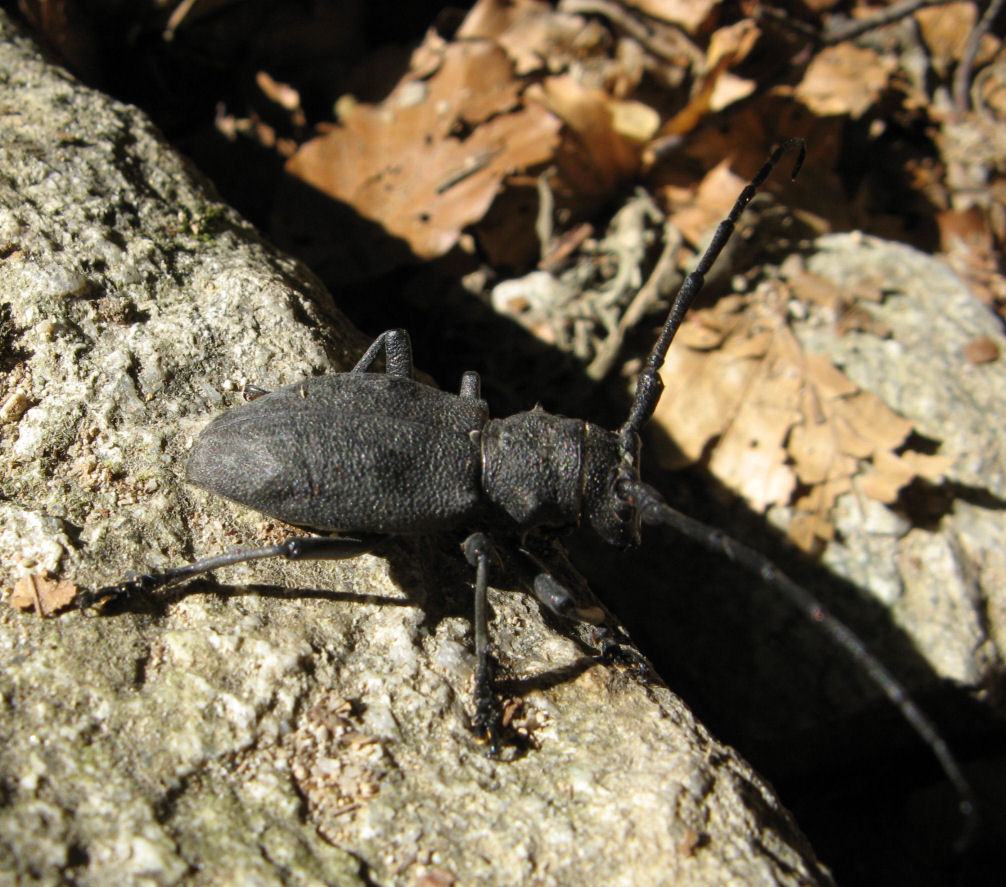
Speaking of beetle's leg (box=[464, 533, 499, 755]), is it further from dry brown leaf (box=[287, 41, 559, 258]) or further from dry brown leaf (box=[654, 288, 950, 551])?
dry brown leaf (box=[287, 41, 559, 258])

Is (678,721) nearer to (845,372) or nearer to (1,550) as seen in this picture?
(1,550)

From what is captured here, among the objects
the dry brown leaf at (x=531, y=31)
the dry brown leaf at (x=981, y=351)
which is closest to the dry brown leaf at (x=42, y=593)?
the dry brown leaf at (x=531, y=31)

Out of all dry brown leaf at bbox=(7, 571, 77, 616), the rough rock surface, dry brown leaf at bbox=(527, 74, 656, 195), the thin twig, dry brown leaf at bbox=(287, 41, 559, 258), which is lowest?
dry brown leaf at bbox=(7, 571, 77, 616)

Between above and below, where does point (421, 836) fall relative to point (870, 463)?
below

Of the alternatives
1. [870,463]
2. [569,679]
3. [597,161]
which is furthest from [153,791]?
[597,161]

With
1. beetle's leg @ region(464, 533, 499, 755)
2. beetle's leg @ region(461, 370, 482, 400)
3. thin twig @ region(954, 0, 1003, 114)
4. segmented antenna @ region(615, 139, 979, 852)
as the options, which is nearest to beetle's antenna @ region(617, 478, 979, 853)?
segmented antenna @ region(615, 139, 979, 852)

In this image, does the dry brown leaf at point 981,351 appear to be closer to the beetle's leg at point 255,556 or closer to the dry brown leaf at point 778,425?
the dry brown leaf at point 778,425
